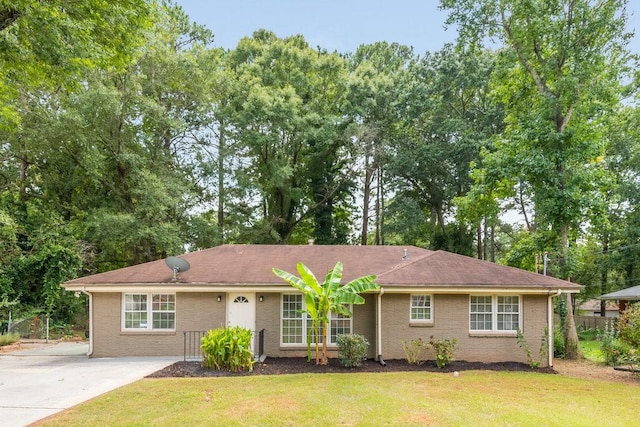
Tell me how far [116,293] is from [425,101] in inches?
844

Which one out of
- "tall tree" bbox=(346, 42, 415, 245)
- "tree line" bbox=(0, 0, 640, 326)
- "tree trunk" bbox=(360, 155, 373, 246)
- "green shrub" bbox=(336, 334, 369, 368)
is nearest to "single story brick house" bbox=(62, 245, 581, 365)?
"green shrub" bbox=(336, 334, 369, 368)

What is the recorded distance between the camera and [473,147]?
25047 millimetres

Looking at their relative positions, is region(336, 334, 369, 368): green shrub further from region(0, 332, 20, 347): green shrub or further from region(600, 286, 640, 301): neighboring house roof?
region(600, 286, 640, 301): neighboring house roof

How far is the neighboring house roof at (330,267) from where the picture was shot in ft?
41.1

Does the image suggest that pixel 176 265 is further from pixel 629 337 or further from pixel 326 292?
pixel 629 337

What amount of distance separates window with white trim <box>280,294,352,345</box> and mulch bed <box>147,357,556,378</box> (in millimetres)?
710

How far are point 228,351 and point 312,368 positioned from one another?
241 centimetres

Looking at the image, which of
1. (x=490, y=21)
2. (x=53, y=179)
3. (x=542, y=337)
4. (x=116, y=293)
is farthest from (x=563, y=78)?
(x=53, y=179)

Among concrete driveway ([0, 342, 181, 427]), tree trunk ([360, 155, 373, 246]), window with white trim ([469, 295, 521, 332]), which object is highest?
tree trunk ([360, 155, 373, 246])

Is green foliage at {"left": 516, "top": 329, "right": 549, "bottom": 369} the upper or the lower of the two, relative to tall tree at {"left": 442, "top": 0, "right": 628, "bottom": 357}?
lower

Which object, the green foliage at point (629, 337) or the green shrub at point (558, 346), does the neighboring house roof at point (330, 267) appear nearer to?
the green foliage at point (629, 337)

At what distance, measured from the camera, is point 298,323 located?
13.2 metres

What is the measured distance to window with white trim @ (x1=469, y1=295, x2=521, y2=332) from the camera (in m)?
12.8

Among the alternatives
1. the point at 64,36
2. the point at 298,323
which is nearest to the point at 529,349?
the point at 298,323
